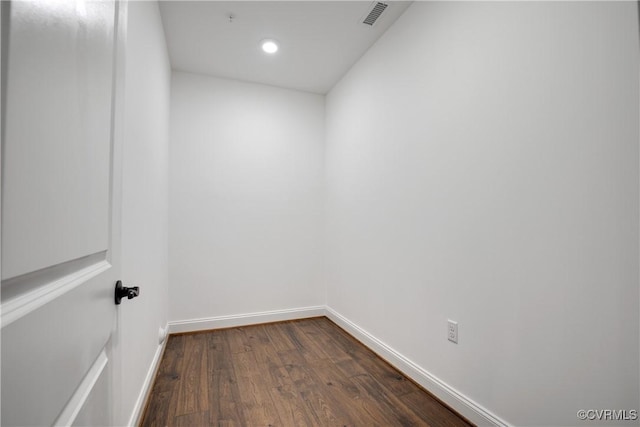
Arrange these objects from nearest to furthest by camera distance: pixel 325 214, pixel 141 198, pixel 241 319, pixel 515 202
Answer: pixel 515 202 → pixel 141 198 → pixel 241 319 → pixel 325 214

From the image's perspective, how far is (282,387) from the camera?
1.87 metres

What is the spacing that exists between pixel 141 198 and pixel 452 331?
185 centimetres

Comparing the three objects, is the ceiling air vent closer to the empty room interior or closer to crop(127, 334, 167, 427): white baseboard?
the empty room interior

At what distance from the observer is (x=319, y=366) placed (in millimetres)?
2145

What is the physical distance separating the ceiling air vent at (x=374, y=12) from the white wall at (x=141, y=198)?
55.7 inches

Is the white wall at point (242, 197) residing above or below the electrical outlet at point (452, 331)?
above

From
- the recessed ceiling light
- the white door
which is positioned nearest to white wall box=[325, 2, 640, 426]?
the recessed ceiling light

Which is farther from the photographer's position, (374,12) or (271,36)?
(271,36)

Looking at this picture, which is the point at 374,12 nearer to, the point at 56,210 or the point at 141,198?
the point at 141,198

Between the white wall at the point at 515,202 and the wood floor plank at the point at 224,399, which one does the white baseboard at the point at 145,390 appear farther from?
the white wall at the point at 515,202

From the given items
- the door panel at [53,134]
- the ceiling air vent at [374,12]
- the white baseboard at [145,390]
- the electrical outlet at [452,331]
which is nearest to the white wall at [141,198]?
the white baseboard at [145,390]

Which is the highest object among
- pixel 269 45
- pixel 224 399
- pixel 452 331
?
pixel 269 45

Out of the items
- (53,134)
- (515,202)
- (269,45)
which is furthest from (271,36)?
(53,134)

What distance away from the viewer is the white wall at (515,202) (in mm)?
1053
